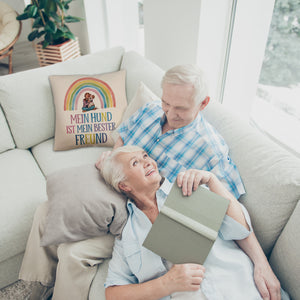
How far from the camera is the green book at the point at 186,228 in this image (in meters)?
0.83

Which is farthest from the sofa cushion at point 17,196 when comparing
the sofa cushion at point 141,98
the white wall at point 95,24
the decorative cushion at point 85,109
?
the white wall at point 95,24

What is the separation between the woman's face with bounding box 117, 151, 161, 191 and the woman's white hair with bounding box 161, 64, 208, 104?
0.35 metres

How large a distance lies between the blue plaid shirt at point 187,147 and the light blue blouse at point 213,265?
200 millimetres

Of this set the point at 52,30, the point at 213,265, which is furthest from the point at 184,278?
the point at 52,30

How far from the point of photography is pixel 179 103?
1.08 m

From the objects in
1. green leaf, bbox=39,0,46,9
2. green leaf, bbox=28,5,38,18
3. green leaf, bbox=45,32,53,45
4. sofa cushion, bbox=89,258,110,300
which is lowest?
sofa cushion, bbox=89,258,110,300

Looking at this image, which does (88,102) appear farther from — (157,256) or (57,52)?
(57,52)

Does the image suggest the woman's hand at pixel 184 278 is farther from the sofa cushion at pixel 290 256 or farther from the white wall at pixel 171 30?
the white wall at pixel 171 30

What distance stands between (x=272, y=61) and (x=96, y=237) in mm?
1626

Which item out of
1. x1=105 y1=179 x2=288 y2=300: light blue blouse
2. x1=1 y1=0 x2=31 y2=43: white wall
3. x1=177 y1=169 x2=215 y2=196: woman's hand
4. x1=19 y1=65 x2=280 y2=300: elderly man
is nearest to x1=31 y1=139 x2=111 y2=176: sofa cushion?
x1=19 y1=65 x2=280 y2=300: elderly man

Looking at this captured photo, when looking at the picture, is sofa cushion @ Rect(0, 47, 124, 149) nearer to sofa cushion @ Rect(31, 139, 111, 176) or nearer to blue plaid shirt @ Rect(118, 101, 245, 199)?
sofa cushion @ Rect(31, 139, 111, 176)

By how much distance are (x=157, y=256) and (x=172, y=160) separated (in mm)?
456

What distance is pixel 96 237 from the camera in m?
1.12

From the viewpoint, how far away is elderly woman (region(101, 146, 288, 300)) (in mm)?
851
